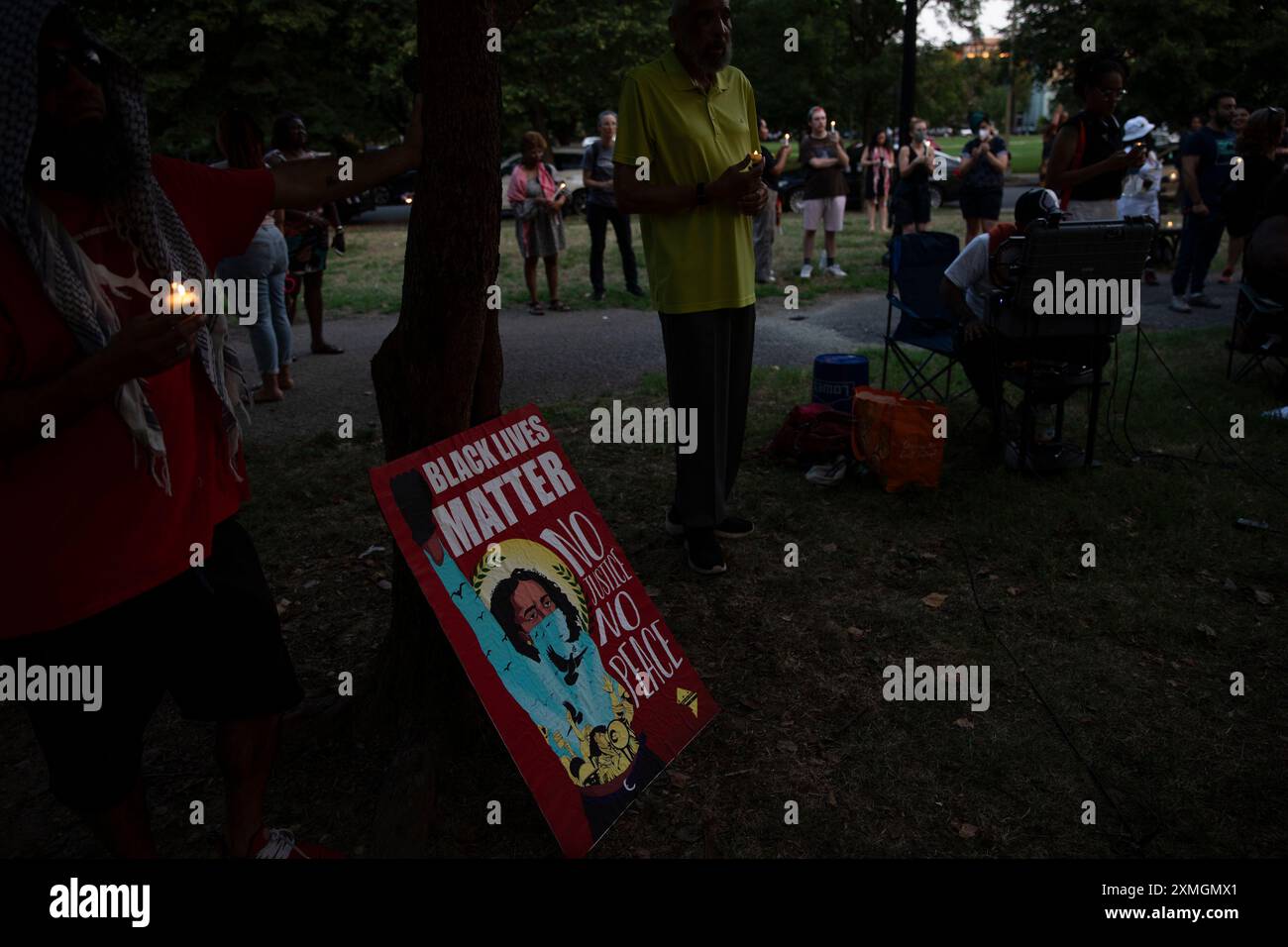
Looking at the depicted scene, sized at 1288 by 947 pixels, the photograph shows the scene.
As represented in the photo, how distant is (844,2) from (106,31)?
22.6 metres

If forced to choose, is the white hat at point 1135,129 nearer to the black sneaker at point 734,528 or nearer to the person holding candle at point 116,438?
the black sneaker at point 734,528

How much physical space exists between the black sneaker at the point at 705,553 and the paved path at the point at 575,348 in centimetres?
308

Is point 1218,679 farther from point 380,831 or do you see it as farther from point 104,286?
point 104,286

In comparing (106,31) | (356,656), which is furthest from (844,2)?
(356,656)

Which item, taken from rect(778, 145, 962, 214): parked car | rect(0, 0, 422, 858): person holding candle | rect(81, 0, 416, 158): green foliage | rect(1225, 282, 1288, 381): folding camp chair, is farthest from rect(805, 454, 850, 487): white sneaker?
rect(81, 0, 416, 158): green foliage

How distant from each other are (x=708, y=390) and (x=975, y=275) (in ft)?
7.62

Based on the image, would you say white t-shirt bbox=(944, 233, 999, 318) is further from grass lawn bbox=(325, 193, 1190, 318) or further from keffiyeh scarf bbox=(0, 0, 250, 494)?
grass lawn bbox=(325, 193, 1190, 318)

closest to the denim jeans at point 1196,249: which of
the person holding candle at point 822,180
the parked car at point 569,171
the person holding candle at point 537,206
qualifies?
the person holding candle at point 822,180

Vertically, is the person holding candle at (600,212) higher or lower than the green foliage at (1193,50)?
lower

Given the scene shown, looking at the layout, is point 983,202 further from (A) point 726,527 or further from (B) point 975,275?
(A) point 726,527

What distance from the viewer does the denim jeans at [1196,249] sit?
9094mm

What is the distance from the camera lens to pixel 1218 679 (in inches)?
130

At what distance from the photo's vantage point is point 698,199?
3695 millimetres
